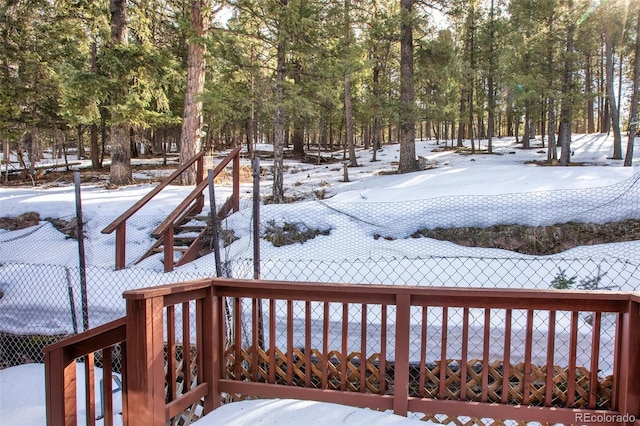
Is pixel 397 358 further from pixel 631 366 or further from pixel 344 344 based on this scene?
pixel 631 366

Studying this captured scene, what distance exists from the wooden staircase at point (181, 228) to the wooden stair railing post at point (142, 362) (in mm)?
2756

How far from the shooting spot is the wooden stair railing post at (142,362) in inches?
82.1

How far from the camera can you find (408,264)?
5.23 metres

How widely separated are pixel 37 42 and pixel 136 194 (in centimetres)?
625

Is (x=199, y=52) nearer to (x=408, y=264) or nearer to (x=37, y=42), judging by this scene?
(x=37, y=42)

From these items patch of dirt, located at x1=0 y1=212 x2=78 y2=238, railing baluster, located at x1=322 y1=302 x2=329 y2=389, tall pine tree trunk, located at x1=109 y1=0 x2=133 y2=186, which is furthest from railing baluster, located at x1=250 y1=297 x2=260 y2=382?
tall pine tree trunk, located at x1=109 y1=0 x2=133 y2=186

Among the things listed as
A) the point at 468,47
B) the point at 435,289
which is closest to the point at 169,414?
the point at 435,289

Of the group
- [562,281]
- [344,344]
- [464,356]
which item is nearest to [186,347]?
[344,344]

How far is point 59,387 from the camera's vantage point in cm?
227

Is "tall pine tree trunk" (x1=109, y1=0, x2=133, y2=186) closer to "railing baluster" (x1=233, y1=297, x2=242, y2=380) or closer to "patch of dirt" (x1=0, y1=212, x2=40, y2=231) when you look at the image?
"patch of dirt" (x1=0, y1=212, x2=40, y2=231)

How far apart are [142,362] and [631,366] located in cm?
249

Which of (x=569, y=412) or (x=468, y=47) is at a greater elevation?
(x=468, y=47)

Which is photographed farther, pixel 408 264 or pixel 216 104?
pixel 216 104

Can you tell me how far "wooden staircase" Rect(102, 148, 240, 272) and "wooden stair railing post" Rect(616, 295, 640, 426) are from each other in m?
3.91
